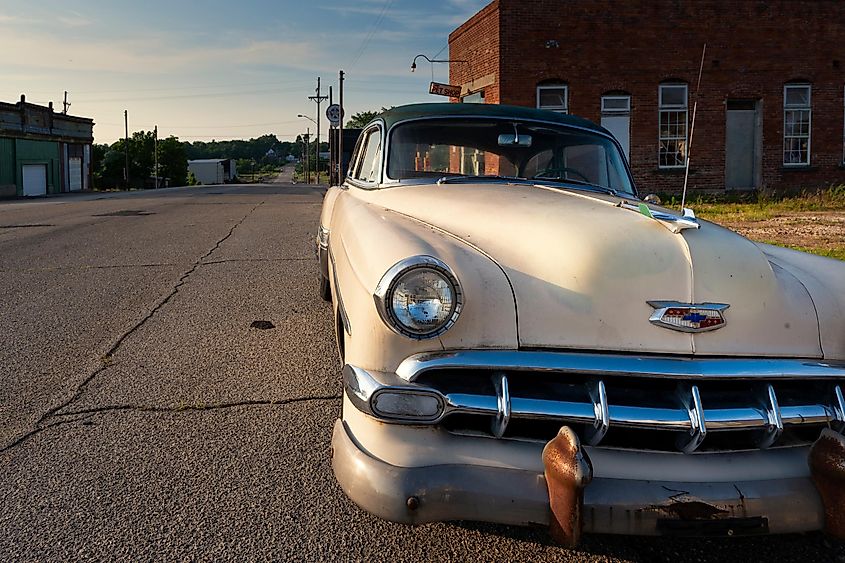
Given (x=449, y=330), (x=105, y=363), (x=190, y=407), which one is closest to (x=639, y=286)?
(x=449, y=330)

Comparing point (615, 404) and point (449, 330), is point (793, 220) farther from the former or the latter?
point (449, 330)

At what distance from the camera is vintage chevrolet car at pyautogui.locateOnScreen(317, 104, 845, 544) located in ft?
6.64

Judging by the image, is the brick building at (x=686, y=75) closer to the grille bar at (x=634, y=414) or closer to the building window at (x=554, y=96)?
the building window at (x=554, y=96)

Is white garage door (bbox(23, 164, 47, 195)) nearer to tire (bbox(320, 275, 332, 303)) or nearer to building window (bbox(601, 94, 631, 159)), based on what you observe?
building window (bbox(601, 94, 631, 159))

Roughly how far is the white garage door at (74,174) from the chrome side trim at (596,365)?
4414cm

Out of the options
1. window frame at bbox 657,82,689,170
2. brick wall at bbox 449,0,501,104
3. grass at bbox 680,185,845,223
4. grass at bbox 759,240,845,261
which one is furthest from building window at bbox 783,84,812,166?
grass at bbox 759,240,845,261

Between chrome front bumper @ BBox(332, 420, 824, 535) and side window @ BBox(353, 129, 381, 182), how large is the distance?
222 cm

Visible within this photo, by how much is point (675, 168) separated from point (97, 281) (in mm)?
15657

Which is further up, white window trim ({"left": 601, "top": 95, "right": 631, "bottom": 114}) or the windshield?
white window trim ({"left": 601, "top": 95, "right": 631, "bottom": 114})

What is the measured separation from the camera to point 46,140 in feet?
126

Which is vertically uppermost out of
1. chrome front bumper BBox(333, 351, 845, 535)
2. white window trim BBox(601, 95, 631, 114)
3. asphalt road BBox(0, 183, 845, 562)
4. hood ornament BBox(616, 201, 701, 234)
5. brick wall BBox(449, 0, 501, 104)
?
brick wall BBox(449, 0, 501, 104)

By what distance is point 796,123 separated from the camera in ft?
62.5

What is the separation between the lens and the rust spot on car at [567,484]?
6.31ft

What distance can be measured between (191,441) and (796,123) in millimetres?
19773
